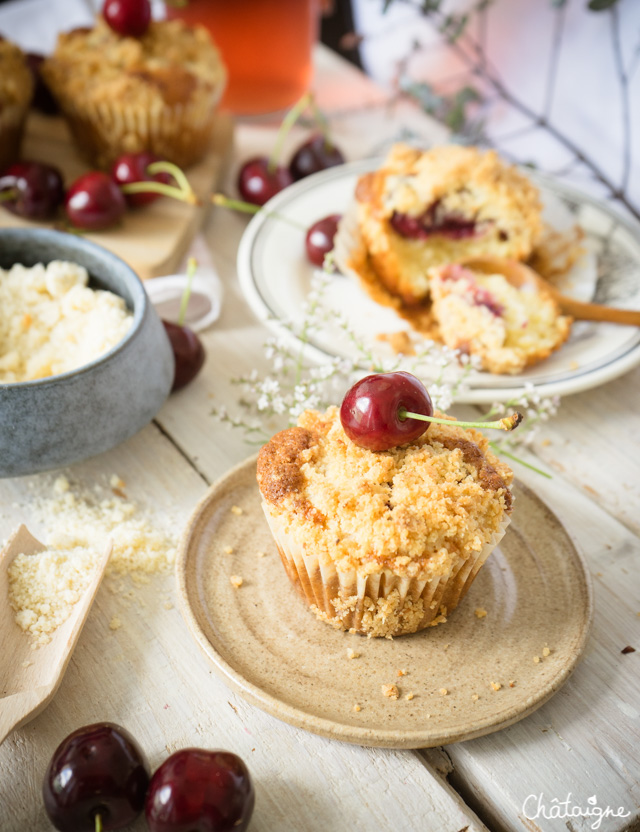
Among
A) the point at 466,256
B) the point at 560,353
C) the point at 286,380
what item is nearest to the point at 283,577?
the point at 286,380

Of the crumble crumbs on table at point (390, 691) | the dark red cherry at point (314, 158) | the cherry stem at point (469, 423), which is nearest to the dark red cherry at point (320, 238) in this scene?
the dark red cherry at point (314, 158)

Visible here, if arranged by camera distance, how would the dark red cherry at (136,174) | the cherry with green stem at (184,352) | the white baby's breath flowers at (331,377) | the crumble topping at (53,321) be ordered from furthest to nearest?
1. the dark red cherry at (136,174)
2. the cherry with green stem at (184,352)
3. the white baby's breath flowers at (331,377)
4. the crumble topping at (53,321)

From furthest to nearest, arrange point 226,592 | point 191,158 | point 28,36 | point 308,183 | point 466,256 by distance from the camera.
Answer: point 28,36, point 191,158, point 308,183, point 466,256, point 226,592

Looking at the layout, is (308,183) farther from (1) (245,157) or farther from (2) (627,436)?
(2) (627,436)

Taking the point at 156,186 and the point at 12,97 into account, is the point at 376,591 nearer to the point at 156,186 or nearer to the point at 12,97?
the point at 156,186

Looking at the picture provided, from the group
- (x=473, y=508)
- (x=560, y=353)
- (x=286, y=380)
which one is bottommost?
(x=286, y=380)

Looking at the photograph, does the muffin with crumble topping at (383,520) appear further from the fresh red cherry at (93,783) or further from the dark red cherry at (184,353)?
the dark red cherry at (184,353)
